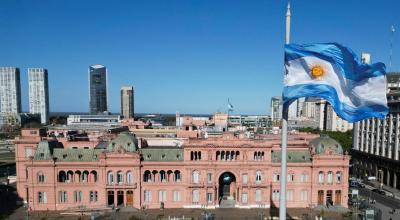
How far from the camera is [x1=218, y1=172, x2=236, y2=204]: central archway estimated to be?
2938 inches

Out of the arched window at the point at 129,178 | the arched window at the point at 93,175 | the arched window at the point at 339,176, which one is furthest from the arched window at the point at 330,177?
the arched window at the point at 93,175

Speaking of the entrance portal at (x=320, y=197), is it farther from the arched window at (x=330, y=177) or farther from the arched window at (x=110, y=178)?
the arched window at (x=110, y=178)

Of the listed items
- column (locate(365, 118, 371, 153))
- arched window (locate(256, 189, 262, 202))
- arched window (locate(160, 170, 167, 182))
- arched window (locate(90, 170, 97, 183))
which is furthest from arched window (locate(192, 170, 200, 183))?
column (locate(365, 118, 371, 153))

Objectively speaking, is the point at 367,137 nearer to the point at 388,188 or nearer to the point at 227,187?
the point at 388,188

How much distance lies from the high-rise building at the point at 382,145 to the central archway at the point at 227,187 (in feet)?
179

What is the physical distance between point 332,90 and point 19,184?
81910 mm

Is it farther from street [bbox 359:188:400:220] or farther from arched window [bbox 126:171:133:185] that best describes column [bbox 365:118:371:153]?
arched window [bbox 126:171:133:185]

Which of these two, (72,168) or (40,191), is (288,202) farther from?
(40,191)

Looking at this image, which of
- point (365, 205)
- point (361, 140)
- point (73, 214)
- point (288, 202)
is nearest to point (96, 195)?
point (73, 214)

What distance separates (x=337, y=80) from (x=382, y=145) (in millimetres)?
93001

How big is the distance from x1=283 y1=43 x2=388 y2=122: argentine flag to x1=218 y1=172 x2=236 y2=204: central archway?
54.1m

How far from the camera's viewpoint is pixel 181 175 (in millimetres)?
72875

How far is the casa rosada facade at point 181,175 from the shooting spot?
70.6 m

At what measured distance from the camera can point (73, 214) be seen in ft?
224
